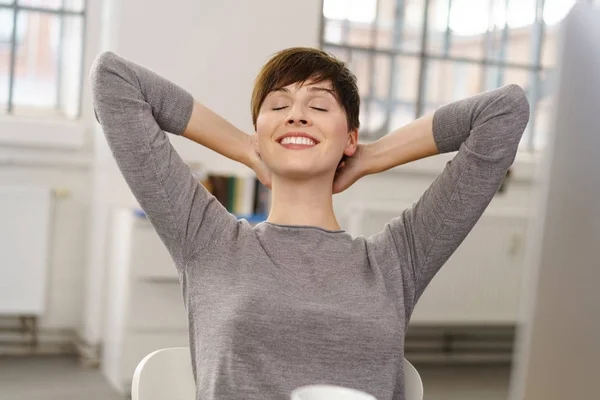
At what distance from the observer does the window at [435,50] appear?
475cm

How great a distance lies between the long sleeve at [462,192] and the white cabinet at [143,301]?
2293 mm

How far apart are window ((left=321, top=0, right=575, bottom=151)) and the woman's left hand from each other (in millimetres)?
3098

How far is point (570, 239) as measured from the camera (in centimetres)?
170

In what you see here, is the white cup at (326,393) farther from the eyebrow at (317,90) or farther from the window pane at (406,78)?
the window pane at (406,78)

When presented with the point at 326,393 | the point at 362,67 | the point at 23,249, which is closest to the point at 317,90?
the point at 326,393

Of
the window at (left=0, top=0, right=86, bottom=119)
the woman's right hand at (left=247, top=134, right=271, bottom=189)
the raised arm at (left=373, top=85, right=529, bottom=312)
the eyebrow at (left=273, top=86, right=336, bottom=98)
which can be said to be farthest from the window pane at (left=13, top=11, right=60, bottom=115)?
the raised arm at (left=373, top=85, right=529, bottom=312)

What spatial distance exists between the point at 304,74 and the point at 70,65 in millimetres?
3170

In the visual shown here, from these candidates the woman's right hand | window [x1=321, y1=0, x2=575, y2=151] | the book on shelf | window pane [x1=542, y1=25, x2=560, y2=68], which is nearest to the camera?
the woman's right hand

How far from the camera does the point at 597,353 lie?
168 cm

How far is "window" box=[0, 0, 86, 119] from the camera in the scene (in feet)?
14.2

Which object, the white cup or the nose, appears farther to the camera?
the nose

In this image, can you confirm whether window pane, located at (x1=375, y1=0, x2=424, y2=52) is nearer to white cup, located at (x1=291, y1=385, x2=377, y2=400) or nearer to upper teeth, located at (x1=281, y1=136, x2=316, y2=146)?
upper teeth, located at (x1=281, y1=136, x2=316, y2=146)

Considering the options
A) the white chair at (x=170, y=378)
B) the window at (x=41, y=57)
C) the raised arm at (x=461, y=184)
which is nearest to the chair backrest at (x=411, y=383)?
the white chair at (x=170, y=378)

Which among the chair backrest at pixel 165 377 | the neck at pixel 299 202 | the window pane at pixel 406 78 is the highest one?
the window pane at pixel 406 78
